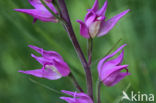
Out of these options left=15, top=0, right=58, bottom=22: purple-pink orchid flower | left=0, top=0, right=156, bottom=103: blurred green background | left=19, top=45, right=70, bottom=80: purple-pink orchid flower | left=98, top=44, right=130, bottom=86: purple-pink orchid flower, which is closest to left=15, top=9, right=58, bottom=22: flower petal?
left=15, top=0, right=58, bottom=22: purple-pink orchid flower

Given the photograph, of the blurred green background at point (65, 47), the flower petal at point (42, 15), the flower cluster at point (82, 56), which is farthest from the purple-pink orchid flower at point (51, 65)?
the blurred green background at point (65, 47)

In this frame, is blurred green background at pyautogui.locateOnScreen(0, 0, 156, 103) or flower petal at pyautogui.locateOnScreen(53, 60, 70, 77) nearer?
flower petal at pyautogui.locateOnScreen(53, 60, 70, 77)

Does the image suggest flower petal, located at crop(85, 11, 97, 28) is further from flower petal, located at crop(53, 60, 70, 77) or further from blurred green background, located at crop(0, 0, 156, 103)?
blurred green background, located at crop(0, 0, 156, 103)

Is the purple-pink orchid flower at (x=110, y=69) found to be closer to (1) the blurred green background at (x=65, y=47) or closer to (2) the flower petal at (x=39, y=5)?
(2) the flower petal at (x=39, y=5)

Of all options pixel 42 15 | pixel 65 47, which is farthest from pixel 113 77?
pixel 65 47

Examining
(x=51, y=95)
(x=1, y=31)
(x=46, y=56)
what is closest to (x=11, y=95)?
(x=51, y=95)

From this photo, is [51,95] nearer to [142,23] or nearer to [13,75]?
[13,75]
